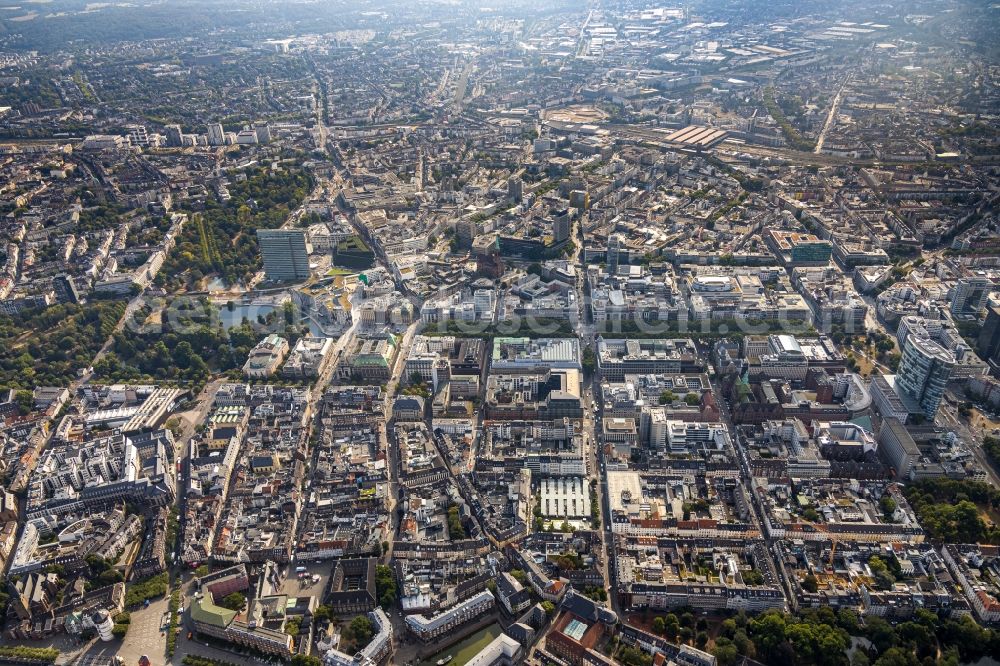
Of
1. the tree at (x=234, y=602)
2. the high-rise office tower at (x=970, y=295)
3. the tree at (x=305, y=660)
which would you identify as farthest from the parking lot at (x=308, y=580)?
the high-rise office tower at (x=970, y=295)

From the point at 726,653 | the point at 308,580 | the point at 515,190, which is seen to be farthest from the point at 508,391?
the point at 515,190

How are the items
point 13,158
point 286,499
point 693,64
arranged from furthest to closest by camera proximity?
point 693,64 → point 13,158 → point 286,499

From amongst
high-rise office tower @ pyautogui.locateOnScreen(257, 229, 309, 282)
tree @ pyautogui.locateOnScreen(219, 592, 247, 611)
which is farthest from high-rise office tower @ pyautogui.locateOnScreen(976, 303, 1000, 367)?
high-rise office tower @ pyautogui.locateOnScreen(257, 229, 309, 282)

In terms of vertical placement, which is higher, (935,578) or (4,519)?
(935,578)

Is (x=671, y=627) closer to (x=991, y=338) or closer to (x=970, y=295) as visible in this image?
(x=991, y=338)

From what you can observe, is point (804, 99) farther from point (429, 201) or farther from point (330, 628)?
point (330, 628)

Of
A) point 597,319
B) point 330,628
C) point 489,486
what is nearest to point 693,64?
point 597,319

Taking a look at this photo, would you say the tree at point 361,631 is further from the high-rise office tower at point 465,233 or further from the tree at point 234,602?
the high-rise office tower at point 465,233
